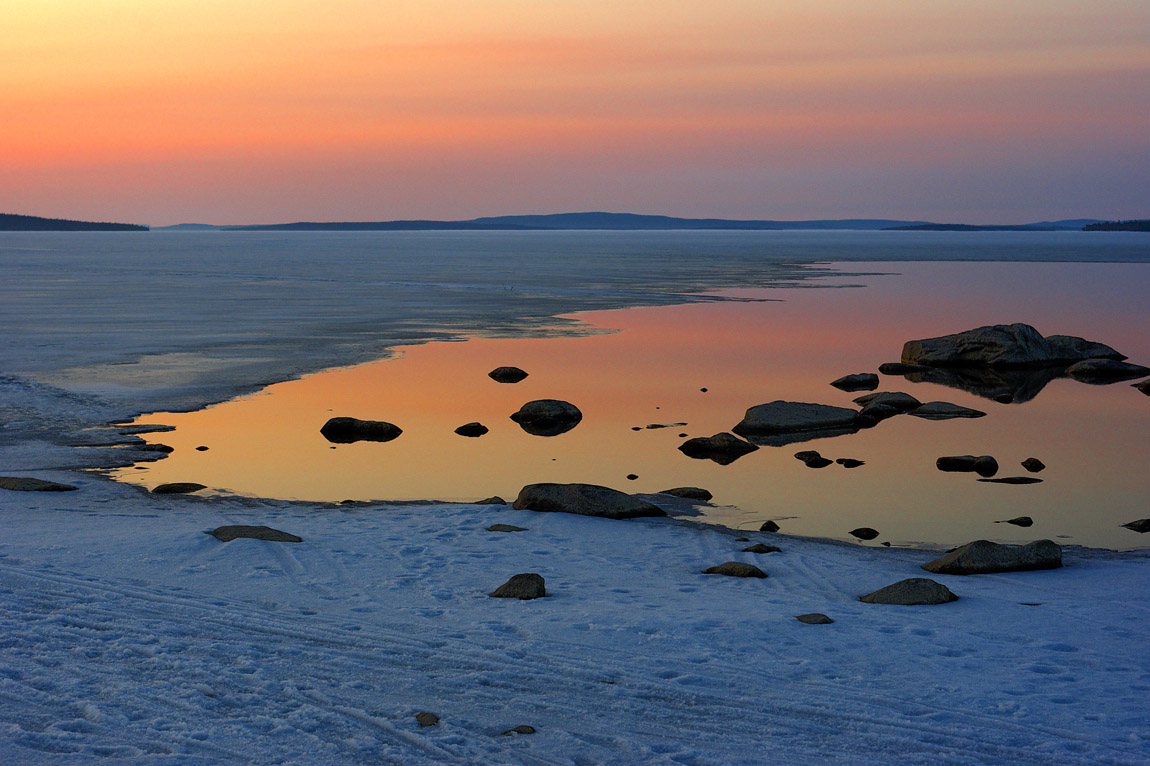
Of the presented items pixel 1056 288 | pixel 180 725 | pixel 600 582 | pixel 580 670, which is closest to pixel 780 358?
pixel 600 582

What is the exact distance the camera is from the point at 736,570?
1002 cm

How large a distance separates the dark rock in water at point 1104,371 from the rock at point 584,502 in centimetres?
1590

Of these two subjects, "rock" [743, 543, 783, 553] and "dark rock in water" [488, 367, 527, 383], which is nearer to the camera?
"rock" [743, 543, 783, 553]

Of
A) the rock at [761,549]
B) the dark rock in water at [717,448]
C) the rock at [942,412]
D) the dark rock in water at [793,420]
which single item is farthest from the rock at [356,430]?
the rock at [942,412]

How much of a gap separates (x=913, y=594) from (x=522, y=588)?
326cm

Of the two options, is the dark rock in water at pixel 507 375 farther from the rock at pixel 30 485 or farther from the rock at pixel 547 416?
the rock at pixel 30 485

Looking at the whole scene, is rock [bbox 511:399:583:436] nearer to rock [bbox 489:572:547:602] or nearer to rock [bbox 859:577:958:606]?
rock [bbox 489:572:547:602]

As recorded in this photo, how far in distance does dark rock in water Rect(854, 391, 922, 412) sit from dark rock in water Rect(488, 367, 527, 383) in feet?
22.3

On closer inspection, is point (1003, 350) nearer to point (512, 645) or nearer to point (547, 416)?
point (547, 416)

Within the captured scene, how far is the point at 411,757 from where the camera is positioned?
6066 millimetres

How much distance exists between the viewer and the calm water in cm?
1325

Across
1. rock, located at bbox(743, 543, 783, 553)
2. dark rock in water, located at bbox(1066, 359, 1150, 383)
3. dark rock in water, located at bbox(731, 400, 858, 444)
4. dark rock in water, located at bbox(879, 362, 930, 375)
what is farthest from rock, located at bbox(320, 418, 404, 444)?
dark rock in water, located at bbox(1066, 359, 1150, 383)

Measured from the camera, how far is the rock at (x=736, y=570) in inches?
392

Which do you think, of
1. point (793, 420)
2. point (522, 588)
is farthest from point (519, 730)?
point (793, 420)
